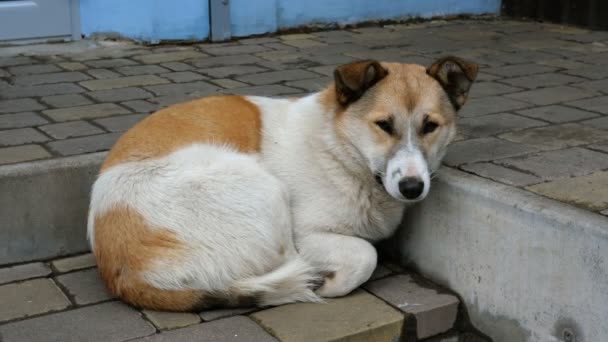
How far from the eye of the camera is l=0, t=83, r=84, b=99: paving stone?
6145mm

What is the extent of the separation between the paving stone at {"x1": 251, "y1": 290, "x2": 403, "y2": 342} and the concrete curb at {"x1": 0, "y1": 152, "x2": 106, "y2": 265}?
4.19ft

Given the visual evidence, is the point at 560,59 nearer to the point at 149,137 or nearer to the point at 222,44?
the point at 222,44

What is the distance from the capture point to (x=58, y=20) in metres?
7.72

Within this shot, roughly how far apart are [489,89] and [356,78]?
2507 millimetres

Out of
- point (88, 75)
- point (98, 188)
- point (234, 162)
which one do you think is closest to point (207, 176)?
point (234, 162)

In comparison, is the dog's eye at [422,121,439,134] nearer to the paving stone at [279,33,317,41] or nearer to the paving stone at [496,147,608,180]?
the paving stone at [496,147,608,180]

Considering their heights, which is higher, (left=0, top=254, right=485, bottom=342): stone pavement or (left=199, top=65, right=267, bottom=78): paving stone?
(left=199, top=65, right=267, bottom=78): paving stone

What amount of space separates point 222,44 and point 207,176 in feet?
14.1

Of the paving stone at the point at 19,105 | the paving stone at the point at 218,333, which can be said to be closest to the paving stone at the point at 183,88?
the paving stone at the point at 19,105

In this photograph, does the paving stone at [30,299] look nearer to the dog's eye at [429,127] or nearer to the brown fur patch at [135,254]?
the brown fur patch at [135,254]

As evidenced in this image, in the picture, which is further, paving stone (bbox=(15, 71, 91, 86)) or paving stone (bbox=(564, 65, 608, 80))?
paving stone (bbox=(564, 65, 608, 80))

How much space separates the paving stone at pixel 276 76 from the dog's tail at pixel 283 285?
2.77 metres

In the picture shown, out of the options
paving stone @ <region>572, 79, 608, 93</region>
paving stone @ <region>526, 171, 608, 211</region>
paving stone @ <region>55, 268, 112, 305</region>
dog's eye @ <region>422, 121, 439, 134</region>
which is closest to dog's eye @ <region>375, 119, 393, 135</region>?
dog's eye @ <region>422, 121, 439, 134</region>

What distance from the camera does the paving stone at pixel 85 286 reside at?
13.4 ft
